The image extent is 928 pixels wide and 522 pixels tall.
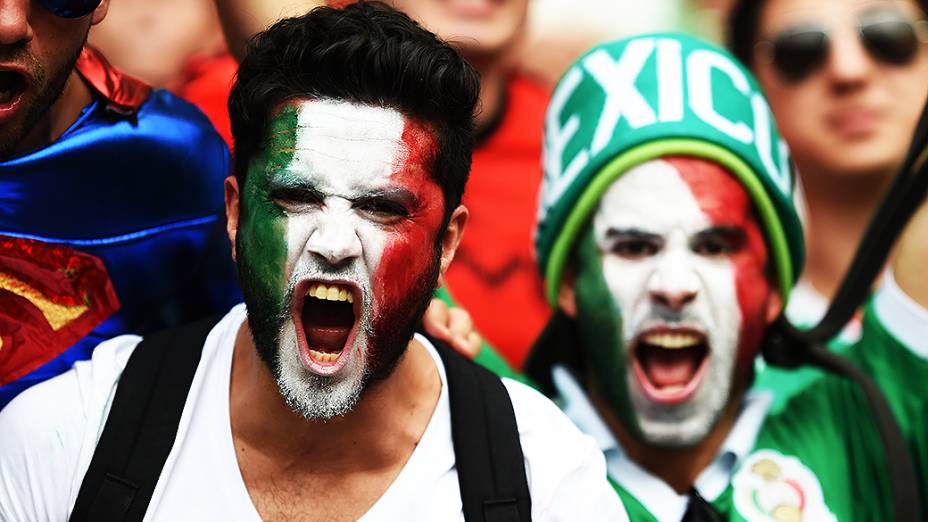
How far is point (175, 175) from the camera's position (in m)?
2.82

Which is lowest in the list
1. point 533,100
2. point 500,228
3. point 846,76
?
point 500,228

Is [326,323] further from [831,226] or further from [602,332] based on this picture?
[831,226]

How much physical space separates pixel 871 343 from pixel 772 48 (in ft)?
4.36

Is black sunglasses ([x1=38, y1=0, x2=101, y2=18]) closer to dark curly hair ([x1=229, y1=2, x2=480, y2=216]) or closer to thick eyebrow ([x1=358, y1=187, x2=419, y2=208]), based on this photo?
dark curly hair ([x1=229, y1=2, x2=480, y2=216])

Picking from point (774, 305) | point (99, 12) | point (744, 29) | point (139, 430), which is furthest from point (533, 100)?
point (139, 430)

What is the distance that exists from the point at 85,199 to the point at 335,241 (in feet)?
2.08

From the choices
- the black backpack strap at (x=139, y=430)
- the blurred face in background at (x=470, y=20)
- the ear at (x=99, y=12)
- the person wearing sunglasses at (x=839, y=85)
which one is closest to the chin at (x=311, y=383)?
the black backpack strap at (x=139, y=430)

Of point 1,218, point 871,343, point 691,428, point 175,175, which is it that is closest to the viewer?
point 1,218

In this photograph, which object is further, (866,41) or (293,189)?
(866,41)

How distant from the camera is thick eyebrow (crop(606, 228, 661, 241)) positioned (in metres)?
3.23

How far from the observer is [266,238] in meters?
2.46

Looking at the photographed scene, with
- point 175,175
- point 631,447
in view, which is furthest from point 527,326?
point 175,175

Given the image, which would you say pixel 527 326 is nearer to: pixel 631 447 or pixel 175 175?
pixel 631 447

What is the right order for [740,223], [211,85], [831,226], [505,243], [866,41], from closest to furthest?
[740,223]
[211,85]
[505,243]
[866,41]
[831,226]
